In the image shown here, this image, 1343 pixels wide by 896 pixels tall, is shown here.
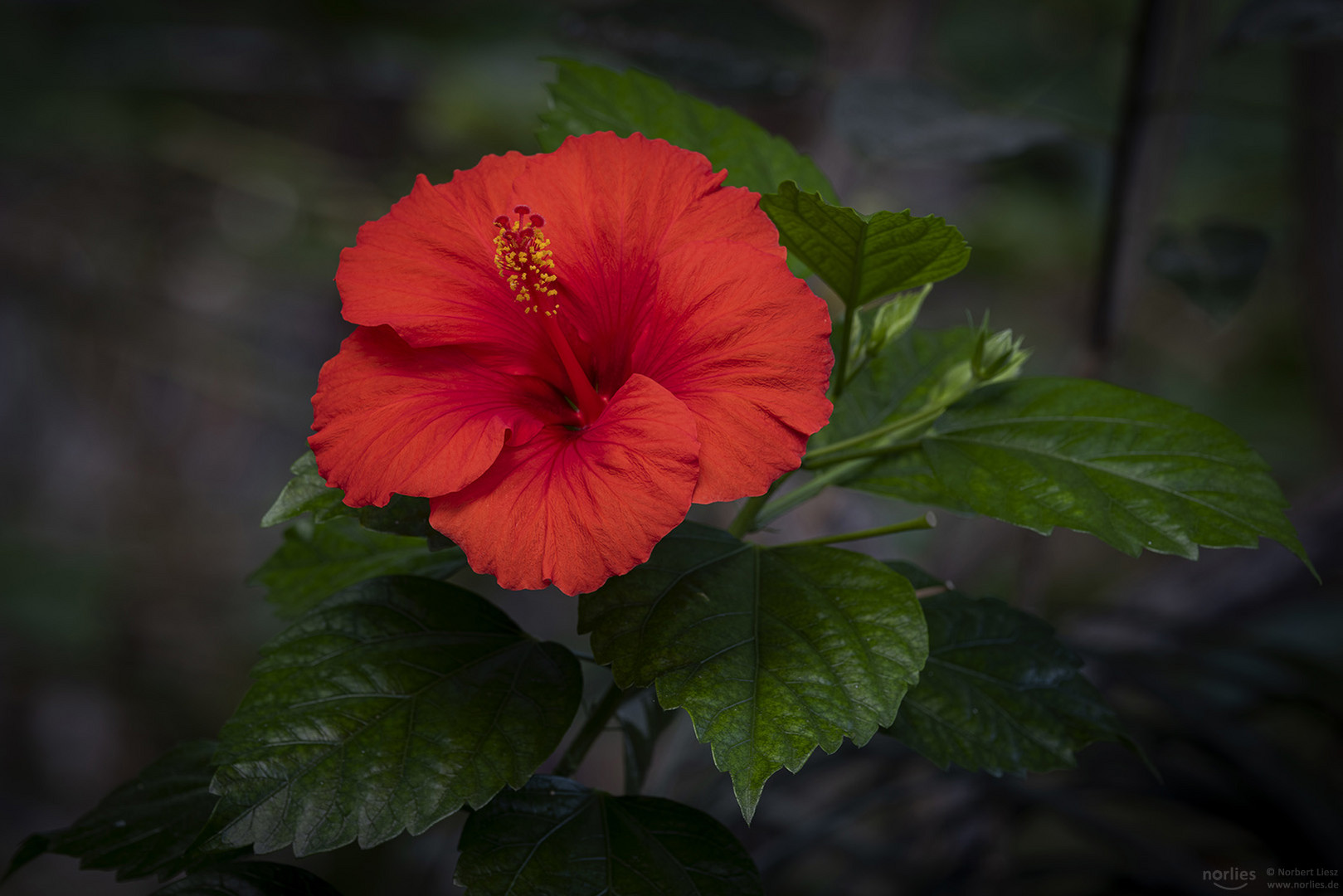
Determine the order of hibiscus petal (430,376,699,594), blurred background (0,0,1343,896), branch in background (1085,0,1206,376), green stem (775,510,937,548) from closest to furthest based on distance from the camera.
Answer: hibiscus petal (430,376,699,594) → green stem (775,510,937,548) → branch in background (1085,0,1206,376) → blurred background (0,0,1343,896)

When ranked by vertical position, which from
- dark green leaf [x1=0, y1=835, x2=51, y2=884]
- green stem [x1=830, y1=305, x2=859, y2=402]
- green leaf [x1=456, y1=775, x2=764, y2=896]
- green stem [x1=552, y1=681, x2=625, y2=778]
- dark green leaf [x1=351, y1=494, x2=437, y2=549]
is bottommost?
dark green leaf [x1=0, y1=835, x2=51, y2=884]

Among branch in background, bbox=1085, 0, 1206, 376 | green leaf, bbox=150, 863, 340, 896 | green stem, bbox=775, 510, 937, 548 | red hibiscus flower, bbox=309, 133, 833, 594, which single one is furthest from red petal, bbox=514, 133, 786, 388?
branch in background, bbox=1085, 0, 1206, 376

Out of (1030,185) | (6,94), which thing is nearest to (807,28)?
(1030,185)

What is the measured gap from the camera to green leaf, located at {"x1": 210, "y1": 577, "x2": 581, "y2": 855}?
23.2 inches

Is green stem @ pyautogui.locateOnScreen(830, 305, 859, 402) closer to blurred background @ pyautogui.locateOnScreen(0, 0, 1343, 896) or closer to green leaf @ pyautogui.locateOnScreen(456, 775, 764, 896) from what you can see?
green leaf @ pyautogui.locateOnScreen(456, 775, 764, 896)

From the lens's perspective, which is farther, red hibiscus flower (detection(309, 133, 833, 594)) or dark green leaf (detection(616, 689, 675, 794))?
dark green leaf (detection(616, 689, 675, 794))

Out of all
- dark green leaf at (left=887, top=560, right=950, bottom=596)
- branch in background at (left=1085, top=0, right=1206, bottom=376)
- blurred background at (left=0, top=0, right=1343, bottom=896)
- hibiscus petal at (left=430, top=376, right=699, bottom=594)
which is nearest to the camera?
hibiscus petal at (left=430, top=376, right=699, bottom=594)

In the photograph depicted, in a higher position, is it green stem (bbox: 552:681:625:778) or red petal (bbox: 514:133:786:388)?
red petal (bbox: 514:133:786:388)

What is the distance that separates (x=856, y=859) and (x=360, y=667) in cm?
115

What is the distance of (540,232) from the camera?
656 mm

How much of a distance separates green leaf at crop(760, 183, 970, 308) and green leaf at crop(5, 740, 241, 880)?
2.12 ft

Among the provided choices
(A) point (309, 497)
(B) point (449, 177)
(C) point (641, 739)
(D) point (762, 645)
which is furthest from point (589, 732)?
(B) point (449, 177)

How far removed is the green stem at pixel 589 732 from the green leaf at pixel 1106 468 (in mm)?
339

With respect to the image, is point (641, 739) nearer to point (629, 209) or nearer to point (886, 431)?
point (886, 431)
